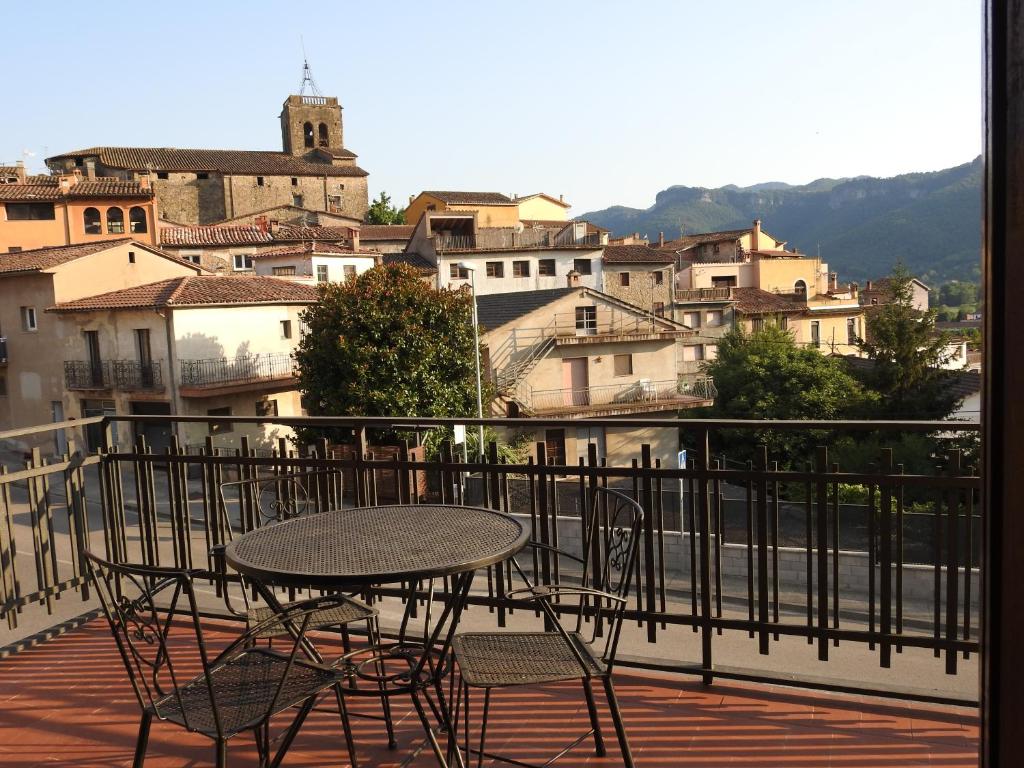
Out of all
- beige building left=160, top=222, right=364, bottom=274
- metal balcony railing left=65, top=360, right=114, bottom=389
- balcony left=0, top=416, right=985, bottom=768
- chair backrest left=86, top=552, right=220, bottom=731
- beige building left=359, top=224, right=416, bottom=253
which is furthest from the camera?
beige building left=359, top=224, right=416, bottom=253

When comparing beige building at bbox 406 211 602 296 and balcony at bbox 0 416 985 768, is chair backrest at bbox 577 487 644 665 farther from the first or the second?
beige building at bbox 406 211 602 296

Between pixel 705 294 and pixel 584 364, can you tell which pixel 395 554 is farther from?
pixel 705 294

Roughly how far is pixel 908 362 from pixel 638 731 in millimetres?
34337

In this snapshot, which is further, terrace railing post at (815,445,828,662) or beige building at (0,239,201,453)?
beige building at (0,239,201,453)

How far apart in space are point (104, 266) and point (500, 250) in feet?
71.3

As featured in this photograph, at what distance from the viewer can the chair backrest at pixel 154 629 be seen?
2557 mm

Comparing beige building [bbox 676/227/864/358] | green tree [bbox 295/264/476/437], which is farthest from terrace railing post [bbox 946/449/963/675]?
beige building [bbox 676/227/864/358]

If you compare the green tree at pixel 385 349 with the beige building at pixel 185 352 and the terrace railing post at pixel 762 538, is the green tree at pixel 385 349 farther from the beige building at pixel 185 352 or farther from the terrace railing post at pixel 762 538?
the terrace railing post at pixel 762 538

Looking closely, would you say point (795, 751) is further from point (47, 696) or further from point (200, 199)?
point (200, 199)

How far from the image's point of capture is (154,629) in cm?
316

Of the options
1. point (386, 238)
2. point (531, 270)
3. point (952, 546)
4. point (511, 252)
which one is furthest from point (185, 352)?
point (386, 238)

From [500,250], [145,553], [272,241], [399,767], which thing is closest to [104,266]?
[272,241]

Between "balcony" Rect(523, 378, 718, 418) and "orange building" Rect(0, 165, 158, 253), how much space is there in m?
22.5

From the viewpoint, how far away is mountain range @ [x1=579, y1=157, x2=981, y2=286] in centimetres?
8850
